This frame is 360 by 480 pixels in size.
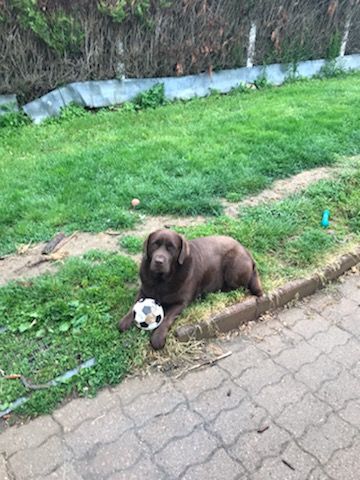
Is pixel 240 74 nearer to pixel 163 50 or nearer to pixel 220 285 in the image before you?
pixel 163 50

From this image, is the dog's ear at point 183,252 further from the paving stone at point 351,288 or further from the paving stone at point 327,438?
the paving stone at point 351,288

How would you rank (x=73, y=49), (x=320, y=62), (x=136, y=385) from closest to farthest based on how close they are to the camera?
1. (x=136, y=385)
2. (x=73, y=49)
3. (x=320, y=62)

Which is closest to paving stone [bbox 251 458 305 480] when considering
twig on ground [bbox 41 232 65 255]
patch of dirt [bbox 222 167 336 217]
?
twig on ground [bbox 41 232 65 255]

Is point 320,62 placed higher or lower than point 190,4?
lower

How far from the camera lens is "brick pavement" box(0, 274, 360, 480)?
2.76m

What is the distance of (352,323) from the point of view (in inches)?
164

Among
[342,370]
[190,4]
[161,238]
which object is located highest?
[190,4]

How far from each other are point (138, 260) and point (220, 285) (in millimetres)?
863

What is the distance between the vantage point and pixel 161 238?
139 inches

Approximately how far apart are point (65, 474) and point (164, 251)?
1.59 meters

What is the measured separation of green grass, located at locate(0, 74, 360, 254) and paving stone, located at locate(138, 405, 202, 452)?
2442 mm

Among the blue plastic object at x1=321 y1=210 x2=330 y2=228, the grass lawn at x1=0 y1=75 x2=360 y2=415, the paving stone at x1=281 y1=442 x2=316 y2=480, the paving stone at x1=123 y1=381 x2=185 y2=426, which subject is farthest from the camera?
the blue plastic object at x1=321 y1=210 x2=330 y2=228

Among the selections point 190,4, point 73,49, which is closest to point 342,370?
point 73,49

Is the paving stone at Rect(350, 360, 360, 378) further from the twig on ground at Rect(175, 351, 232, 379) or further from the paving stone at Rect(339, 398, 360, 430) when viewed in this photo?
the twig on ground at Rect(175, 351, 232, 379)
